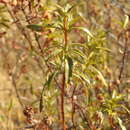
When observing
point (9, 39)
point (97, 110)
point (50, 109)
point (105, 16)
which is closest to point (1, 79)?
point (9, 39)

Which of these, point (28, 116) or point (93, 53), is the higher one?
point (93, 53)

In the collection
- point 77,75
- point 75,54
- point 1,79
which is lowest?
point 1,79

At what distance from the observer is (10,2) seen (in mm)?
2455

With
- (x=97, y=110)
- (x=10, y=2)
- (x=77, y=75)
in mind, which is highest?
(x=10, y=2)

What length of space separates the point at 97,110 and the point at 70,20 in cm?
67

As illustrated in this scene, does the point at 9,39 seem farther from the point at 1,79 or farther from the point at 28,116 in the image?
the point at 28,116

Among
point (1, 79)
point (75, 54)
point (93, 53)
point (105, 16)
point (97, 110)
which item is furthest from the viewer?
point (1, 79)

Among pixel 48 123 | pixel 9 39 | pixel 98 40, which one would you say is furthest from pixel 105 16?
pixel 48 123

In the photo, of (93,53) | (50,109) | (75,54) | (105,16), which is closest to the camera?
(75,54)

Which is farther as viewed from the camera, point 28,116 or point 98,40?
point 98,40

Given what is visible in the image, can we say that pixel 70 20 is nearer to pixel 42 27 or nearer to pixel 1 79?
pixel 42 27

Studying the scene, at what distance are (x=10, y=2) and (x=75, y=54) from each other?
2.73 ft

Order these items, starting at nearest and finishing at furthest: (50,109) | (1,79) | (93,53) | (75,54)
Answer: (75,54) < (93,53) < (50,109) < (1,79)

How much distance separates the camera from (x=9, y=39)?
16.9 feet
